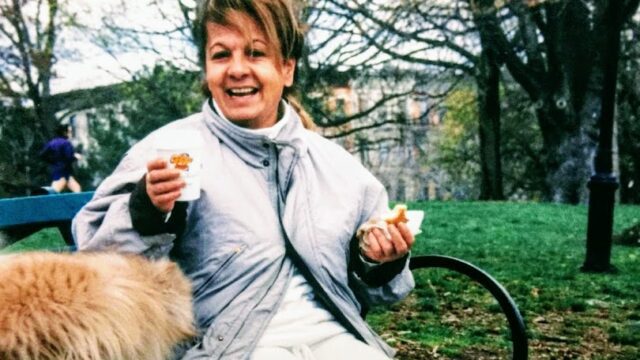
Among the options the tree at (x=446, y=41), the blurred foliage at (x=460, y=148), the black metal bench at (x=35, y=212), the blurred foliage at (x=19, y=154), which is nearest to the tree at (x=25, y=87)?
the blurred foliage at (x=19, y=154)

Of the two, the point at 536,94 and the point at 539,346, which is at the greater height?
the point at 536,94

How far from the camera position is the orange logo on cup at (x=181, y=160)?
5.34 feet

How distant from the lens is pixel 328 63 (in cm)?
1312

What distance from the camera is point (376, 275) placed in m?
2.17

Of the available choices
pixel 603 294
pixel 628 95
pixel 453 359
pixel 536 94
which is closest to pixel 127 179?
pixel 453 359

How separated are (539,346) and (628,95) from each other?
691 inches

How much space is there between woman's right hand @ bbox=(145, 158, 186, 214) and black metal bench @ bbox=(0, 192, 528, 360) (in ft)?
3.21

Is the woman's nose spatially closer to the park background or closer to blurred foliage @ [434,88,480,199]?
the park background

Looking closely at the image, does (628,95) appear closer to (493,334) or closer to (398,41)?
(398,41)

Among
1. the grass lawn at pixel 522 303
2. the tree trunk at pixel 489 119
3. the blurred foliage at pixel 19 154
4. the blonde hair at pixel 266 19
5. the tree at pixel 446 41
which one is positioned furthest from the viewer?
the blurred foliage at pixel 19 154

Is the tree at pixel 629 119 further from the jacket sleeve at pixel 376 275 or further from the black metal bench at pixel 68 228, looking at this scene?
the jacket sleeve at pixel 376 275

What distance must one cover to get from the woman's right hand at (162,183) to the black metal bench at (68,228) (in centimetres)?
98

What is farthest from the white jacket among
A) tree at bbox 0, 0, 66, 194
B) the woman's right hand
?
tree at bbox 0, 0, 66, 194

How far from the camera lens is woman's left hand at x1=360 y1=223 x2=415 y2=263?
200cm
